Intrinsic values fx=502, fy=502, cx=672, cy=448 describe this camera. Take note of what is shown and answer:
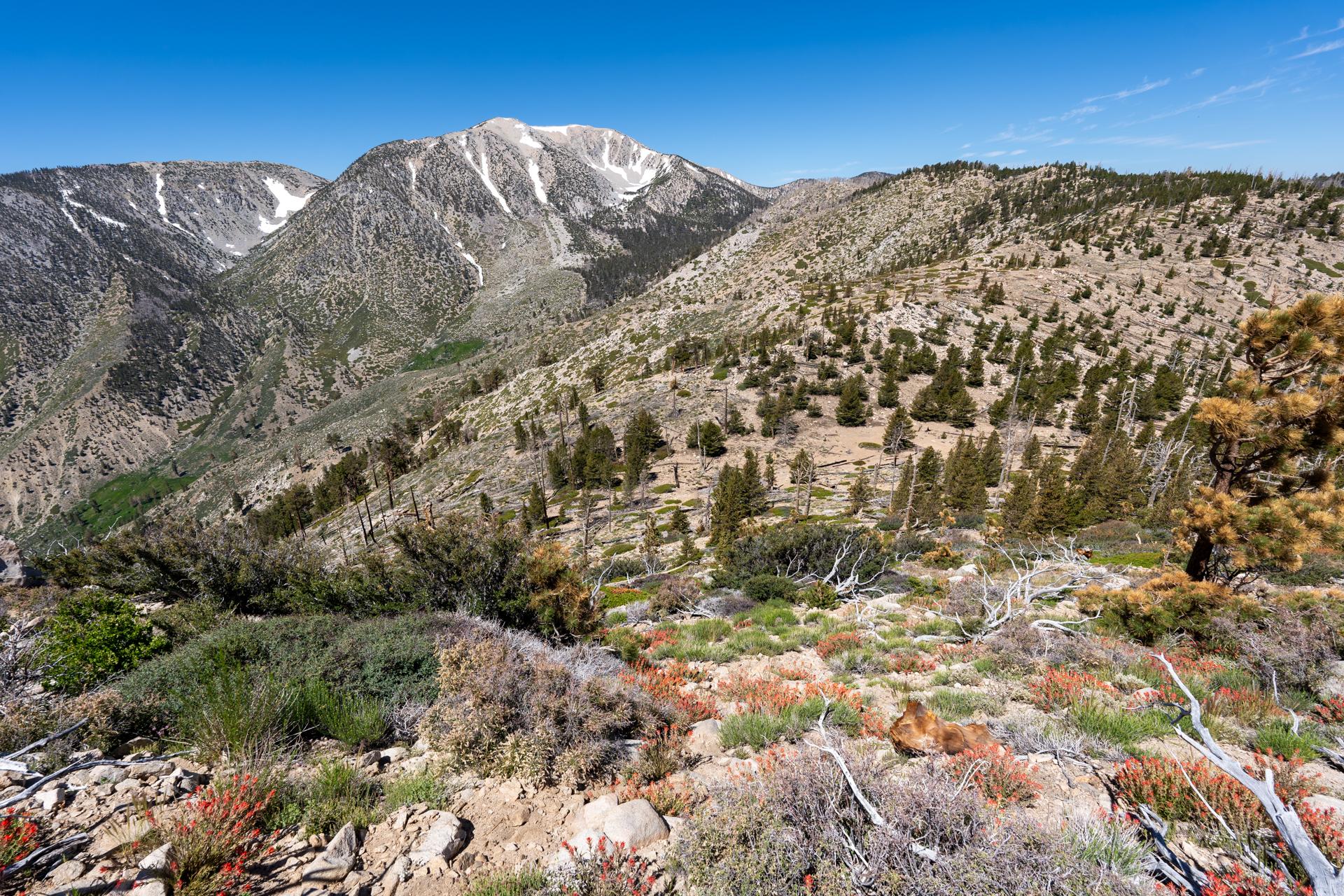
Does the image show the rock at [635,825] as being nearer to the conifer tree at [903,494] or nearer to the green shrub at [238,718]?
the green shrub at [238,718]

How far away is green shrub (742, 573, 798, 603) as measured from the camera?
54.4 feet

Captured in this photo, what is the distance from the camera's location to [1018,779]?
15.2 feet

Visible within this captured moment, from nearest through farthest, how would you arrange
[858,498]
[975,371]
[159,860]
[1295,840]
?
[1295,840]
[159,860]
[858,498]
[975,371]

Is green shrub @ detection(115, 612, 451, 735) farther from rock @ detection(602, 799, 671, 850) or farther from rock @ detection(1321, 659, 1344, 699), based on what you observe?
rock @ detection(1321, 659, 1344, 699)

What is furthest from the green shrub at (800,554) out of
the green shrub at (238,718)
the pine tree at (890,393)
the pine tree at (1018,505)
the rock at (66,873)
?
the pine tree at (890,393)

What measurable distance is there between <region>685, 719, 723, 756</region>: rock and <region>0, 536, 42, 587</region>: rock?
35.3m

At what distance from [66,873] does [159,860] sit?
2.69 ft

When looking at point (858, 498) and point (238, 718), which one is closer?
point (238, 718)

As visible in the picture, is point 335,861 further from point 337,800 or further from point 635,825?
point 635,825

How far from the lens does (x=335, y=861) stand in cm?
392

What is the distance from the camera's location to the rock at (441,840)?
4082mm

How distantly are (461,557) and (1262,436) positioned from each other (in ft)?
48.7

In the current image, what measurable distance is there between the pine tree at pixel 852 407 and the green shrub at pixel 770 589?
42.5m

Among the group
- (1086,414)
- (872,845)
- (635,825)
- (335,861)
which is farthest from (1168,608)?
(1086,414)
